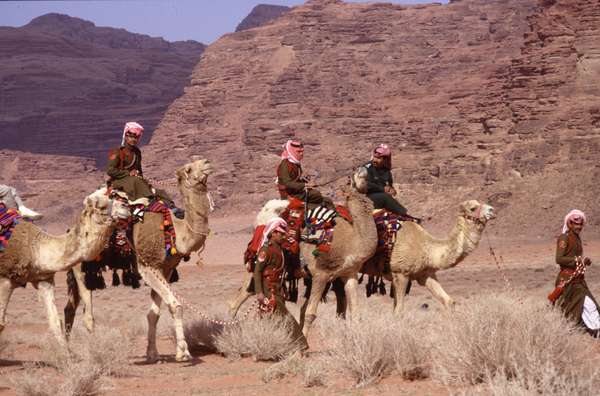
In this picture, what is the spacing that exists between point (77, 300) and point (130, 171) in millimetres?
2073

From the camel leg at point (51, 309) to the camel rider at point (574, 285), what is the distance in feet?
17.3

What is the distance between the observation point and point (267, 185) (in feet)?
337

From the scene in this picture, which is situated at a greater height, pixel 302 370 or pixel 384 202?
pixel 384 202

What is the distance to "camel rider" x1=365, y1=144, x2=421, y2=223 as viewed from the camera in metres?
13.4

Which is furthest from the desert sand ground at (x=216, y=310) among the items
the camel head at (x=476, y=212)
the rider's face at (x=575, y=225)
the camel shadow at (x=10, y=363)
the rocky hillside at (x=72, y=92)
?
the rocky hillside at (x=72, y=92)

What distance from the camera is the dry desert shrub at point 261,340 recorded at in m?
11.2

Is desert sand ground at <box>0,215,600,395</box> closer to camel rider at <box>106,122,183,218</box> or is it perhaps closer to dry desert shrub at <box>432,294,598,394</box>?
dry desert shrub at <box>432,294,598,394</box>

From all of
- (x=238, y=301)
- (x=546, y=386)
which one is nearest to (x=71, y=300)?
(x=238, y=301)

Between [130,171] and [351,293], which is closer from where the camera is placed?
[351,293]

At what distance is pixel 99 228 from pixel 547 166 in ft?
163

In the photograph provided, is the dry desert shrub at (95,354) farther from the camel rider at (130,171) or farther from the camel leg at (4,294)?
the camel rider at (130,171)

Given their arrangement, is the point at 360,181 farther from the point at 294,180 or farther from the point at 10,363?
the point at 10,363

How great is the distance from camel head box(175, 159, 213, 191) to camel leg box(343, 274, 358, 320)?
6.25ft

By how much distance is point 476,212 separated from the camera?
44.9 feet
